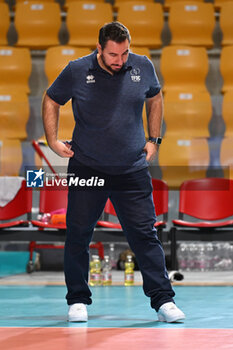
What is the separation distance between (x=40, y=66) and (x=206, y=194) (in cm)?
304

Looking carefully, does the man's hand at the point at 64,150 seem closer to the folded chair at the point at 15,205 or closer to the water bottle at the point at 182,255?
the folded chair at the point at 15,205

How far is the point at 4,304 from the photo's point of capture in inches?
154

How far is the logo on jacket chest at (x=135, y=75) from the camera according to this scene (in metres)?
3.09

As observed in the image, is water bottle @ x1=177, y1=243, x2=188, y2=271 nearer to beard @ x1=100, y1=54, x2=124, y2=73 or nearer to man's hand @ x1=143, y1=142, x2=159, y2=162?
man's hand @ x1=143, y1=142, x2=159, y2=162

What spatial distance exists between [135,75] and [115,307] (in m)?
1.40

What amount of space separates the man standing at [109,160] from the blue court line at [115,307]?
0.13 m

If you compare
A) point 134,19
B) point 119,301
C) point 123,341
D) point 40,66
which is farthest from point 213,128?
point 123,341

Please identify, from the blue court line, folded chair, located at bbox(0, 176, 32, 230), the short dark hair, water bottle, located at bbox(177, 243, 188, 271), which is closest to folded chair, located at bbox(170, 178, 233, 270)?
water bottle, located at bbox(177, 243, 188, 271)

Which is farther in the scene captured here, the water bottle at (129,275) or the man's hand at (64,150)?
the water bottle at (129,275)

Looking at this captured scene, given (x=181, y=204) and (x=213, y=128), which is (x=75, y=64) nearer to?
(x=181, y=204)

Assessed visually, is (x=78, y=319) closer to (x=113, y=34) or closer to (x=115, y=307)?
(x=115, y=307)

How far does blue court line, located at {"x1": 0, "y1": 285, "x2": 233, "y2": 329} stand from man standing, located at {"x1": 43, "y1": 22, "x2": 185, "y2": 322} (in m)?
0.13

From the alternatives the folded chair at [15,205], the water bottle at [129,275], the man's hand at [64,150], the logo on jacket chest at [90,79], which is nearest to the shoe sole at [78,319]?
the man's hand at [64,150]

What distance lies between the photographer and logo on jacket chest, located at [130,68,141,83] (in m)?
3.09
